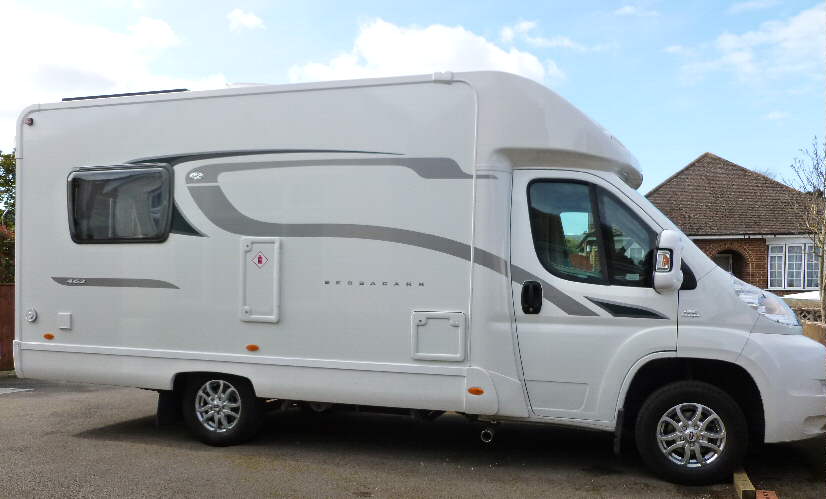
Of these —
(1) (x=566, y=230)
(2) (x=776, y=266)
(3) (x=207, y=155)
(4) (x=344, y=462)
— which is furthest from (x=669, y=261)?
(2) (x=776, y=266)

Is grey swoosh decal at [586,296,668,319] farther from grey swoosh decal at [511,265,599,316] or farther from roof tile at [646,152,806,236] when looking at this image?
roof tile at [646,152,806,236]

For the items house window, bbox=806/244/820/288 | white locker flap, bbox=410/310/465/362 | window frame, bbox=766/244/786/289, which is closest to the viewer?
white locker flap, bbox=410/310/465/362

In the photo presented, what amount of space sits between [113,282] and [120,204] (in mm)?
727

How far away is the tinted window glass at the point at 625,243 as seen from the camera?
18.1 ft

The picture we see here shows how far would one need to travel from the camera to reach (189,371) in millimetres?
6520

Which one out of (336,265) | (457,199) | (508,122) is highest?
(508,122)

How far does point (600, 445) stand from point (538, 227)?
2379 millimetres

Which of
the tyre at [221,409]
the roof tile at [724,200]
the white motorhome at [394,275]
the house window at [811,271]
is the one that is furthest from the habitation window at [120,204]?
the house window at [811,271]

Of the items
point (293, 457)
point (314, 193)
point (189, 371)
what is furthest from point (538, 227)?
point (189, 371)

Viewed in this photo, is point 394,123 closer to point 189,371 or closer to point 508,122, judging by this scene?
point 508,122

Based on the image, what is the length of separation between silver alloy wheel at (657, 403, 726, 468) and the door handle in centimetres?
123

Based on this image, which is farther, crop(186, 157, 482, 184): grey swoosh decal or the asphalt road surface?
crop(186, 157, 482, 184): grey swoosh decal

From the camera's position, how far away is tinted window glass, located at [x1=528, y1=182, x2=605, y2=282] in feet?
18.5

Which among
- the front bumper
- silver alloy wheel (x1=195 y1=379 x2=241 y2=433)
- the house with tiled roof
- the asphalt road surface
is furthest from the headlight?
the house with tiled roof
